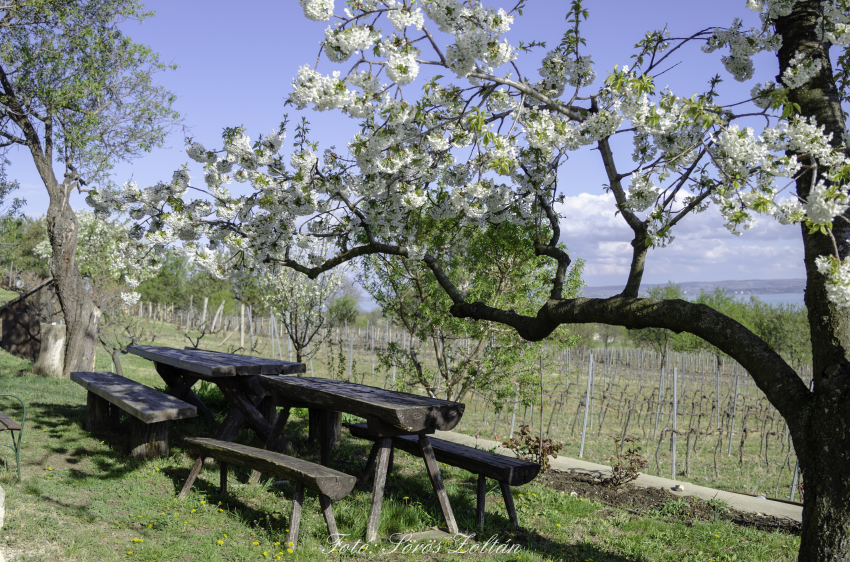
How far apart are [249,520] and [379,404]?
1.23 metres

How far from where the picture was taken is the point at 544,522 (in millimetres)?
4574

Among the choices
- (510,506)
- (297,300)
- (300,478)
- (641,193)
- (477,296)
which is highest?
(641,193)

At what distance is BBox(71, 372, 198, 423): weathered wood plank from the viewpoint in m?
4.78

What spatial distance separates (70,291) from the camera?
9.20m

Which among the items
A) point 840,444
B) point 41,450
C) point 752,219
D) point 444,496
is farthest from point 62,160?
point 840,444

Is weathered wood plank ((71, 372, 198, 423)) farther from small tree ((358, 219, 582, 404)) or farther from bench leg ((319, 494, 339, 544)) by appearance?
small tree ((358, 219, 582, 404))

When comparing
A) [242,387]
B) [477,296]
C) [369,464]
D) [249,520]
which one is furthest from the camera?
[477,296]

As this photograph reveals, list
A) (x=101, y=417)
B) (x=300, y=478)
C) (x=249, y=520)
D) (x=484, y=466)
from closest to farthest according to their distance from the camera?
(x=300, y=478)
(x=249, y=520)
(x=484, y=466)
(x=101, y=417)

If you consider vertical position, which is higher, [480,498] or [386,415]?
[386,415]

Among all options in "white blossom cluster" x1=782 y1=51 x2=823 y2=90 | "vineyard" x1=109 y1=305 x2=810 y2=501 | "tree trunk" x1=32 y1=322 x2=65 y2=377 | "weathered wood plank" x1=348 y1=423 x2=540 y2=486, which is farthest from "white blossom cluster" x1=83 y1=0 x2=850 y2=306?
"tree trunk" x1=32 y1=322 x2=65 y2=377

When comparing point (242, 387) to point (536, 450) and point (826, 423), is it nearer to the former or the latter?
point (536, 450)

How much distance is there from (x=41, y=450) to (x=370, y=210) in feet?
12.2

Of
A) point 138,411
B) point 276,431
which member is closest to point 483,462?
point 276,431

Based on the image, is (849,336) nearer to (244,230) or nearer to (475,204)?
(475,204)
